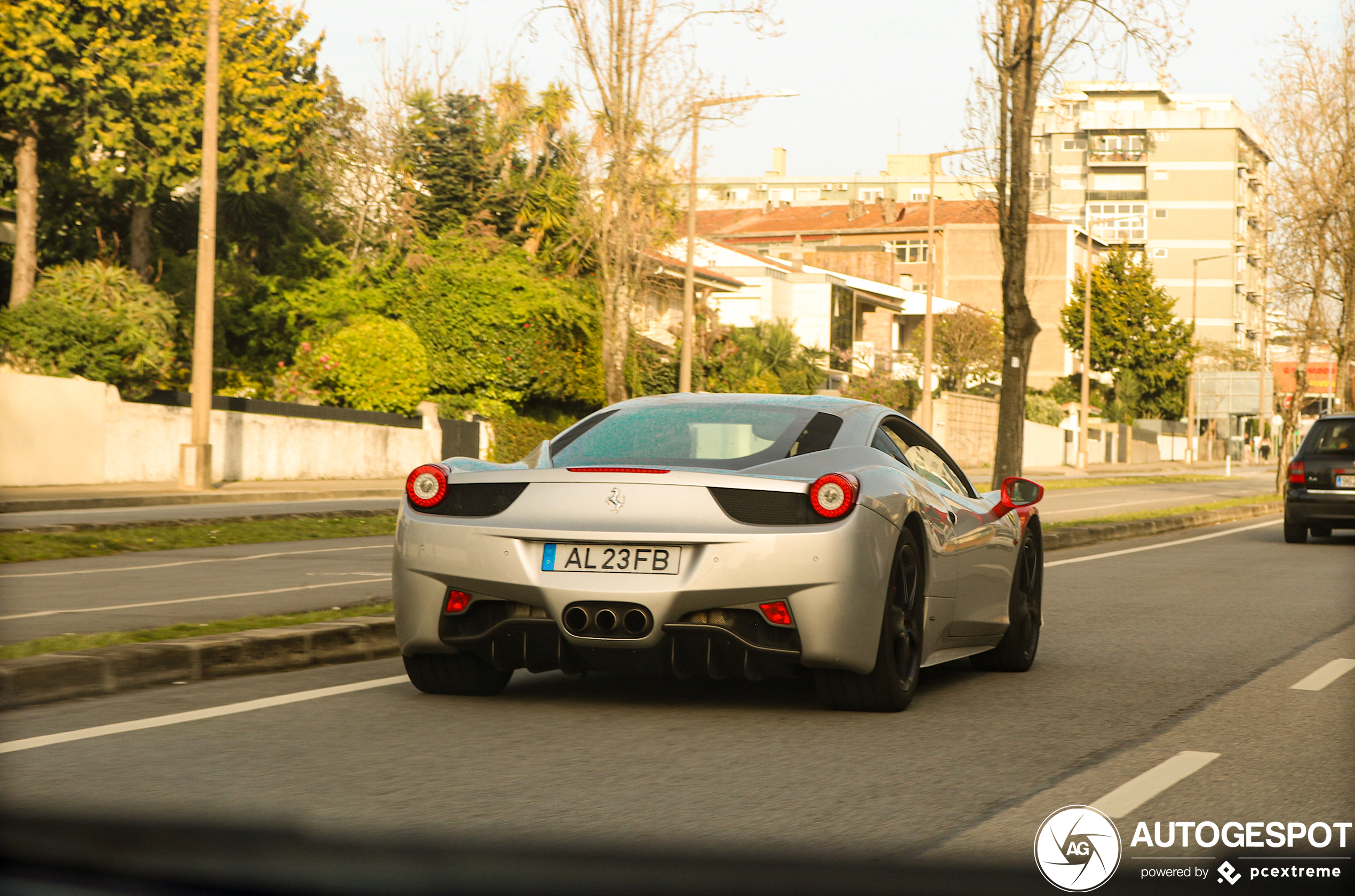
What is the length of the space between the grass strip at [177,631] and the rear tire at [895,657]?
3.23 m

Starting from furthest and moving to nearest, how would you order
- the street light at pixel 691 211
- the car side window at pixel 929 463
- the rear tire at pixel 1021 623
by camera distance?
the street light at pixel 691 211, the rear tire at pixel 1021 623, the car side window at pixel 929 463

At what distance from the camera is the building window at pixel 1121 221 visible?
380 ft

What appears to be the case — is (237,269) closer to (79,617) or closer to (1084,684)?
(79,617)

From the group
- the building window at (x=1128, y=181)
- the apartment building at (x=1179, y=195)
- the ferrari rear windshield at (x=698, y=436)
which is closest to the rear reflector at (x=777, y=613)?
the ferrari rear windshield at (x=698, y=436)

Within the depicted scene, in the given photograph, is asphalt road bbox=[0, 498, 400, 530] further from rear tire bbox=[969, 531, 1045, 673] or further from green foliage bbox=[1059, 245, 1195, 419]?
green foliage bbox=[1059, 245, 1195, 419]

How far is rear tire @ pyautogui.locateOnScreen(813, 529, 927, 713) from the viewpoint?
246 inches

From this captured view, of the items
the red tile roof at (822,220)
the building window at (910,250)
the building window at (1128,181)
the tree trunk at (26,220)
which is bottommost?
the tree trunk at (26,220)


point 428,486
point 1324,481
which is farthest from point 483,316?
point 428,486

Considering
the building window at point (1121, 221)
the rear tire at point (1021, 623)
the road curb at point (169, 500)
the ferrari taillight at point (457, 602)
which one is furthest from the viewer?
the building window at point (1121, 221)

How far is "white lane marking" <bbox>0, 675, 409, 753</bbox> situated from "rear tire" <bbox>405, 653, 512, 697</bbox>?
377mm

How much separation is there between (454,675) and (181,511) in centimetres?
1644

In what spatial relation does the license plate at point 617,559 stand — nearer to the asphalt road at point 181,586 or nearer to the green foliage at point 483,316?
the asphalt road at point 181,586

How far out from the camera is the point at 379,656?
27.1ft

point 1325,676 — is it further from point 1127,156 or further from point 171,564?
point 1127,156
